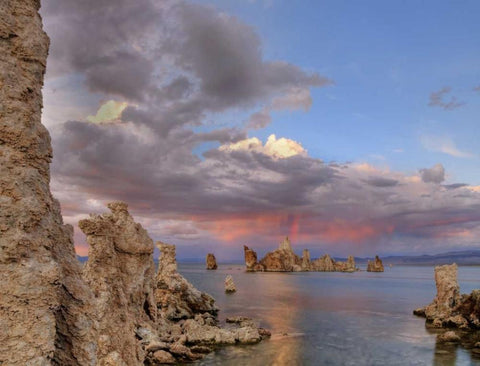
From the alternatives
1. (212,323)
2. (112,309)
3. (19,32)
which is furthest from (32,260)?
(212,323)

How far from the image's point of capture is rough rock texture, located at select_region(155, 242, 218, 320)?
58.1 m

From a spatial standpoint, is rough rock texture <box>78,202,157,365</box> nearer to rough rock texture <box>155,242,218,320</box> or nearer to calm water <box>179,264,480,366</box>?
calm water <box>179,264,480,366</box>

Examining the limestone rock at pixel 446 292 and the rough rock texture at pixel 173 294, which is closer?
Answer: the rough rock texture at pixel 173 294

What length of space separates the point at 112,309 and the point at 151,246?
7.68 m

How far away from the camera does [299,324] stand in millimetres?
60219

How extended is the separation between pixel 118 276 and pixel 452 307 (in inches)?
2431

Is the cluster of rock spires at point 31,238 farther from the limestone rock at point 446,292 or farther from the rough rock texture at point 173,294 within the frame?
the limestone rock at point 446,292

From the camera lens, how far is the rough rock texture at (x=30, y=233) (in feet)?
18.2

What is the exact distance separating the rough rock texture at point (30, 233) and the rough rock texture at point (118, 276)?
14.1 ft

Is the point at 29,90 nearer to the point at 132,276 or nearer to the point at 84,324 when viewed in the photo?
the point at 84,324

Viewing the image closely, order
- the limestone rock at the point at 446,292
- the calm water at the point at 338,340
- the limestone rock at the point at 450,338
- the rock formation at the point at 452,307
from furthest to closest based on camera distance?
1. the limestone rock at the point at 446,292
2. the rock formation at the point at 452,307
3. the limestone rock at the point at 450,338
4. the calm water at the point at 338,340

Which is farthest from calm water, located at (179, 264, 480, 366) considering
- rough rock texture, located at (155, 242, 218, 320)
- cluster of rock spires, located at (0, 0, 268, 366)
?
cluster of rock spires, located at (0, 0, 268, 366)

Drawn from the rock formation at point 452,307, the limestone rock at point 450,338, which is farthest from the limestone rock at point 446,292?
the limestone rock at point 450,338

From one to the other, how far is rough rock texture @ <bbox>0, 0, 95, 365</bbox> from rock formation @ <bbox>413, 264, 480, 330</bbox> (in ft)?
204
